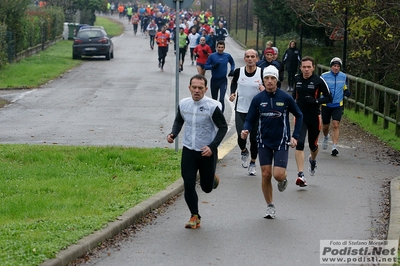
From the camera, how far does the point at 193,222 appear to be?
29.0ft

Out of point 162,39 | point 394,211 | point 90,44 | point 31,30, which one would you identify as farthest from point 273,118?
point 31,30

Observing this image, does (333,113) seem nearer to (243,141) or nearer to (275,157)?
(243,141)

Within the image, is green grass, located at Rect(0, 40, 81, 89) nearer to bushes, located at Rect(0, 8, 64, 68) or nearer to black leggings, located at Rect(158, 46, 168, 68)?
bushes, located at Rect(0, 8, 64, 68)

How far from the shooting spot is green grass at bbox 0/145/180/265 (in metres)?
7.63

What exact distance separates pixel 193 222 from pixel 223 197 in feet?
6.34

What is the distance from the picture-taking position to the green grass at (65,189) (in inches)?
301

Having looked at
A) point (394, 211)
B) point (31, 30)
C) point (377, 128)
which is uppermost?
point (394, 211)

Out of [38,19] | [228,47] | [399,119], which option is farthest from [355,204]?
[228,47]

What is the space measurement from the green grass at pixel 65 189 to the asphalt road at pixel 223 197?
541 mm

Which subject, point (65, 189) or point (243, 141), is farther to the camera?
point (243, 141)

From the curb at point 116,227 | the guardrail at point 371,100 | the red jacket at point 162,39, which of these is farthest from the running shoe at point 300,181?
the red jacket at point 162,39

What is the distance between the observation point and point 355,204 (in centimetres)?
1046

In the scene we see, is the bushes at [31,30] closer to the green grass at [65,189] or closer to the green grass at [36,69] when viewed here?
the green grass at [36,69]

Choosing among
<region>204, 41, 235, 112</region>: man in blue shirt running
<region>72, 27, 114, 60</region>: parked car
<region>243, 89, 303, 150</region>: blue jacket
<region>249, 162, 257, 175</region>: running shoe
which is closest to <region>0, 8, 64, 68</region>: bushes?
<region>72, 27, 114, 60</region>: parked car
